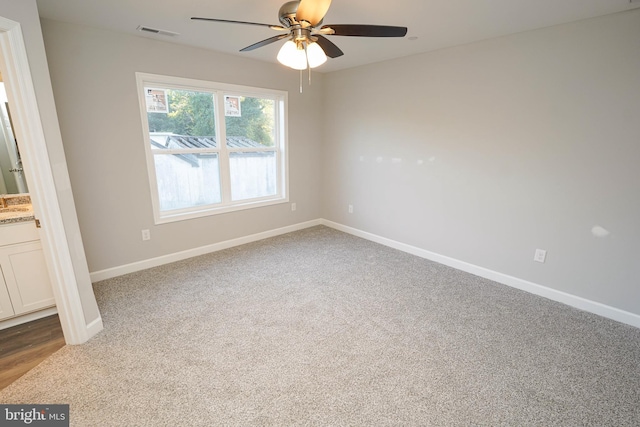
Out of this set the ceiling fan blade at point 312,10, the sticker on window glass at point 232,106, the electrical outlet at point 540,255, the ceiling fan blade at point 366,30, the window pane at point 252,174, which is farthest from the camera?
the window pane at point 252,174

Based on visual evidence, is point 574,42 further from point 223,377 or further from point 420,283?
point 223,377

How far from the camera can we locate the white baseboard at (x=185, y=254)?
2979 mm

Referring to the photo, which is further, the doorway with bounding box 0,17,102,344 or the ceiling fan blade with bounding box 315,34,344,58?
the ceiling fan blade with bounding box 315,34,344,58

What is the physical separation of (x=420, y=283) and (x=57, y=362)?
3010 millimetres

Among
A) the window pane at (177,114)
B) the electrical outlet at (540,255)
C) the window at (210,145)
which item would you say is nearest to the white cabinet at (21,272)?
the window at (210,145)

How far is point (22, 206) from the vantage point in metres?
2.46

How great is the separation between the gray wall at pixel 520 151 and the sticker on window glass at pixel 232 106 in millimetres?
1594

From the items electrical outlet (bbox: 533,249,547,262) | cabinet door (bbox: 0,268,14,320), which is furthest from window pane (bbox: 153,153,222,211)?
electrical outlet (bbox: 533,249,547,262)

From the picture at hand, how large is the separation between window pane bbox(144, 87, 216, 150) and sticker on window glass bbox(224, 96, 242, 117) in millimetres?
176

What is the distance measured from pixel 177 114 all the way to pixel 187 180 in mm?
755

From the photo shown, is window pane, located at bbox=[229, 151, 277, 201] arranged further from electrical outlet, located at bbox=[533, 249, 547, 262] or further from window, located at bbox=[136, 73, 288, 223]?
electrical outlet, located at bbox=[533, 249, 547, 262]

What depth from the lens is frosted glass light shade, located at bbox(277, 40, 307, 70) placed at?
182 centimetres

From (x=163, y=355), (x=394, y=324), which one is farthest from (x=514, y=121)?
(x=163, y=355)

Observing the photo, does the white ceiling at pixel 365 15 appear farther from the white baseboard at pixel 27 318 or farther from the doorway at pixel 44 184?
the white baseboard at pixel 27 318
